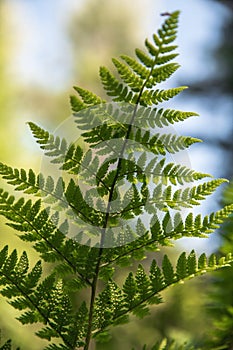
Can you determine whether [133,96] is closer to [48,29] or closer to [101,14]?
[101,14]

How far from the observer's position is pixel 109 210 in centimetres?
30

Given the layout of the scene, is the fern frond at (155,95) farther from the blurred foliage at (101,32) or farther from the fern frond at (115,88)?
the blurred foliage at (101,32)

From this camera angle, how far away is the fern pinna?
0.95 feet

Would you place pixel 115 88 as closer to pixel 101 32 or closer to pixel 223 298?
pixel 223 298

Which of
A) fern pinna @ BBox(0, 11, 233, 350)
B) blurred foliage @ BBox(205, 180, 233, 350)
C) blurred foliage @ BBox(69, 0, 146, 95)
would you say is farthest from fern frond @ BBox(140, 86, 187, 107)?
blurred foliage @ BBox(69, 0, 146, 95)

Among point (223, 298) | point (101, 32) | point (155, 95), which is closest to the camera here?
point (155, 95)

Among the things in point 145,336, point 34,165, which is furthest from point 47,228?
point 34,165

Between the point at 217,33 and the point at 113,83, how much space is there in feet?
8.66

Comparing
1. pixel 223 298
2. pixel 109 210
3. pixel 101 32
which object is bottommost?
pixel 223 298

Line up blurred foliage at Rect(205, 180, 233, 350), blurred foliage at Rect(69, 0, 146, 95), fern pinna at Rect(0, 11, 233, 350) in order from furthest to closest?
blurred foliage at Rect(69, 0, 146, 95) < blurred foliage at Rect(205, 180, 233, 350) < fern pinna at Rect(0, 11, 233, 350)

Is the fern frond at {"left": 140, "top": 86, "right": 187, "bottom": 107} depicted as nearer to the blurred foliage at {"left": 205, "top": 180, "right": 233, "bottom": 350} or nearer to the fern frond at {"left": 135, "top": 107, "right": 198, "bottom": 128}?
the fern frond at {"left": 135, "top": 107, "right": 198, "bottom": 128}

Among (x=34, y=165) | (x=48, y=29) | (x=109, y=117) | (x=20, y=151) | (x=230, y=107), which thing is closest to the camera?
(x=109, y=117)

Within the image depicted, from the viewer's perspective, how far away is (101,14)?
682 centimetres

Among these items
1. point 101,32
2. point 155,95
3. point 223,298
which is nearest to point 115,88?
point 155,95
